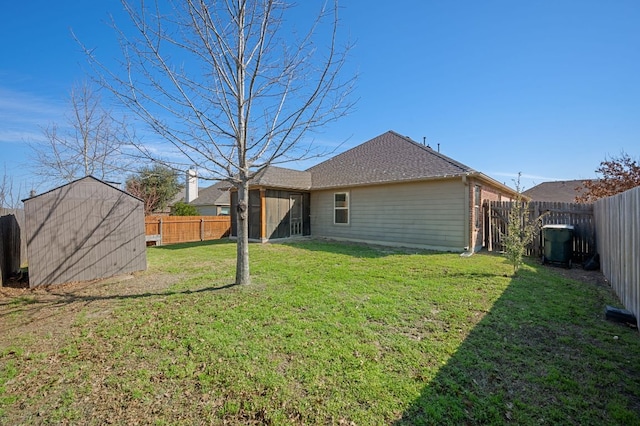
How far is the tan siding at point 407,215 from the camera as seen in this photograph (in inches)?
384

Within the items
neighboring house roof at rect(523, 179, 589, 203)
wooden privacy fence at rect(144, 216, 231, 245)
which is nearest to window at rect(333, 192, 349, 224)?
wooden privacy fence at rect(144, 216, 231, 245)

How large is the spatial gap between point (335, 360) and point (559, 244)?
841cm

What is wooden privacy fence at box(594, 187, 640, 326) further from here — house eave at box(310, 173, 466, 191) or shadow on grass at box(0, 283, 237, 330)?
shadow on grass at box(0, 283, 237, 330)

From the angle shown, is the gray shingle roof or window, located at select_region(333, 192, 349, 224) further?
window, located at select_region(333, 192, 349, 224)

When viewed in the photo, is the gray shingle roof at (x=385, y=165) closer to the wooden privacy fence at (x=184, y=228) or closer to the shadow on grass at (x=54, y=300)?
the wooden privacy fence at (x=184, y=228)

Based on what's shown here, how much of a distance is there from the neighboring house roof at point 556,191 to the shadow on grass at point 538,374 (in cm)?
2799

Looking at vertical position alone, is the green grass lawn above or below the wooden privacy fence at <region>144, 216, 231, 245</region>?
below

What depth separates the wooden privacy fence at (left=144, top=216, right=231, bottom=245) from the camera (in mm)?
13977

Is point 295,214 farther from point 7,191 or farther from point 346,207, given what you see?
point 7,191

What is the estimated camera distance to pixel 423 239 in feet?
34.3

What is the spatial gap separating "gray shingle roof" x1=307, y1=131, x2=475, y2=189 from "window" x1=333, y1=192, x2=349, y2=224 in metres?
0.66

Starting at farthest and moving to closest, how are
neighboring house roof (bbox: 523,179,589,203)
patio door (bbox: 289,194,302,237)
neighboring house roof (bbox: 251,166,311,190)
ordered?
neighboring house roof (bbox: 523,179,589,203), patio door (bbox: 289,194,302,237), neighboring house roof (bbox: 251,166,311,190)

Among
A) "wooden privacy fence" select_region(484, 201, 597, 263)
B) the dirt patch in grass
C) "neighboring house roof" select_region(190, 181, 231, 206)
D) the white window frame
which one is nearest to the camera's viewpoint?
the dirt patch in grass

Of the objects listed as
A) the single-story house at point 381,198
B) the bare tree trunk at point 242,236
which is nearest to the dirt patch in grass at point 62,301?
Answer: the bare tree trunk at point 242,236
